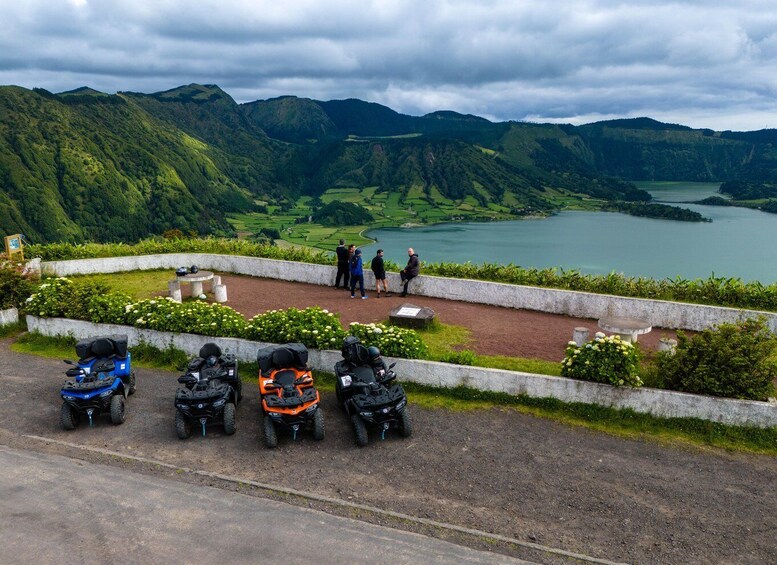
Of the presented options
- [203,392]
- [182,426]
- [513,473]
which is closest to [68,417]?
[182,426]

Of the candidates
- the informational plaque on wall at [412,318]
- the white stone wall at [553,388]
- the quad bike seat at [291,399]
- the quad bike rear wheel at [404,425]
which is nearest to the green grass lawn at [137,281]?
the white stone wall at [553,388]

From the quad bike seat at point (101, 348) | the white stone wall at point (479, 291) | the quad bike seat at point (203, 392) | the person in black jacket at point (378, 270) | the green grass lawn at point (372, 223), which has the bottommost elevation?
the green grass lawn at point (372, 223)

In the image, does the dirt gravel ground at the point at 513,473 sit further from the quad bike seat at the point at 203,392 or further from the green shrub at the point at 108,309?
the green shrub at the point at 108,309

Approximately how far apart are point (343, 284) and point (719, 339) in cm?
1183

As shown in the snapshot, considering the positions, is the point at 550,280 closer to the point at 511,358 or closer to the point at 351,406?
the point at 511,358

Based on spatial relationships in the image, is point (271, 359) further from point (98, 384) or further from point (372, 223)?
point (372, 223)

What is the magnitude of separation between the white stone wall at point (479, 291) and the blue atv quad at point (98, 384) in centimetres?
908

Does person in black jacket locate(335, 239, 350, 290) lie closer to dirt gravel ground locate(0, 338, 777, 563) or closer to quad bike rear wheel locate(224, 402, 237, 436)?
dirt gravel ground locate(0, 338, 777, 563)

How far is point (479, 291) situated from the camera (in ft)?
56.0

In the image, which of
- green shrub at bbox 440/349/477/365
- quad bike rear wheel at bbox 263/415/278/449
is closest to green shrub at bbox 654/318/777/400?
green shrub at bbox 440/349/477/365

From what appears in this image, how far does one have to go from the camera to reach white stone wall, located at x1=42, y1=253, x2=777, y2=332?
1474cm

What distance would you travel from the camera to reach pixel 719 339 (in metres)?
10.1

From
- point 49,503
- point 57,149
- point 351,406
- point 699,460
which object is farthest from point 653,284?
point 57,149

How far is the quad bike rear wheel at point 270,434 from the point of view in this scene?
9047 millimetres
